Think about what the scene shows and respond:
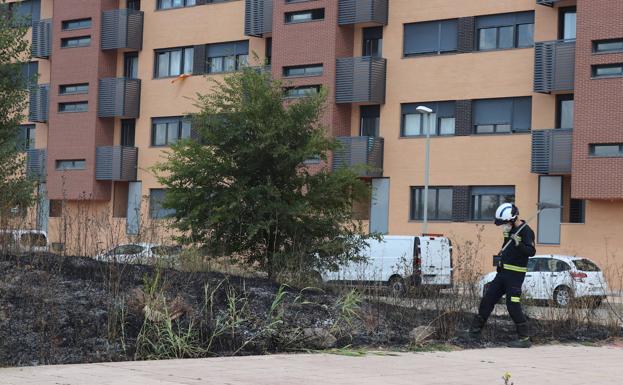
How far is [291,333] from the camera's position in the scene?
40.2ft

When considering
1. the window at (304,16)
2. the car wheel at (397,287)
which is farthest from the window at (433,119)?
the car wheel at (397,287)

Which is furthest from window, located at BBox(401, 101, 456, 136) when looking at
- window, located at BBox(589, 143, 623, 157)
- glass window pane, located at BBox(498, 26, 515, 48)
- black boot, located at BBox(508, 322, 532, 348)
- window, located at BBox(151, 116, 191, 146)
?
black boot, located at BBox(508, 322, 532, 348)

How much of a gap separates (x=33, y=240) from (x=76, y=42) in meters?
39.4

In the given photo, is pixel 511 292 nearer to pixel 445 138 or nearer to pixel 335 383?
pixel 335 383

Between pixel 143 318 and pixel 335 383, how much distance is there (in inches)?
118

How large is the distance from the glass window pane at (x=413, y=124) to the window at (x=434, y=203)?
2.24m

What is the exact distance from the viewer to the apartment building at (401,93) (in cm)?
3738

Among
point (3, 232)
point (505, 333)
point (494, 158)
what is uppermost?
point (494, 158)

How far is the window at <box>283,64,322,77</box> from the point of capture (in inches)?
1741

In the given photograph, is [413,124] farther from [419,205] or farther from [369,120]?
[419,205]

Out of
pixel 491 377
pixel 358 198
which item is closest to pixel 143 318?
pixel 491 377

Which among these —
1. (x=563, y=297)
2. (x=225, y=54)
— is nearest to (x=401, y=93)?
(x=225, y=54)

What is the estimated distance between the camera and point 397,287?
1536 centimetres

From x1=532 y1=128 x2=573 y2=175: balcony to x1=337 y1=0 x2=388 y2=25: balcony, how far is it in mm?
8413
